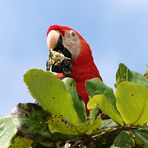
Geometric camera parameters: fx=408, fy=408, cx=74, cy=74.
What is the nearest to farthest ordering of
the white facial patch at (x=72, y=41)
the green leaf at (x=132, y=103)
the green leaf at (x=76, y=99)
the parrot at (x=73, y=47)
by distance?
the green leaf at (x=132, y=103)
the green leaf at (x=76, y=99)
the parrot at (x=73, y=47)
the white facial patch at (x=72, y=41)

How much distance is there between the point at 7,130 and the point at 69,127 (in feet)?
0.38

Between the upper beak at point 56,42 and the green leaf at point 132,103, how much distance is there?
214 cm

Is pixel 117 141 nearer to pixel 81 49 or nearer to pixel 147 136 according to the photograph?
pixel 147 136

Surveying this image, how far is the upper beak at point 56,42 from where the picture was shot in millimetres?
2865

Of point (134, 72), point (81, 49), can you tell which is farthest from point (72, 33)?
point (134, 72)

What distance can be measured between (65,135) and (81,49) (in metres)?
2.28

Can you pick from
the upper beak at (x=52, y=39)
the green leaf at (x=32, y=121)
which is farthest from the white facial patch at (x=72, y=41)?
the green leaf at (x=32, y=121)

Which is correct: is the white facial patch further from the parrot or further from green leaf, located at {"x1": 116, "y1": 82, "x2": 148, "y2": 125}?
green leaf, located at {"x1": 116, "y1": 82, "x2": 148, "y2": 125}

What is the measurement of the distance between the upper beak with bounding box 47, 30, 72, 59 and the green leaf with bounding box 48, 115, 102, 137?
2.12 metres

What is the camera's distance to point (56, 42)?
9.53 feet

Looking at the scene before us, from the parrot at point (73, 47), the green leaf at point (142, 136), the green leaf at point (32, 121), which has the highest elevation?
the green leaf at point (32, 121)

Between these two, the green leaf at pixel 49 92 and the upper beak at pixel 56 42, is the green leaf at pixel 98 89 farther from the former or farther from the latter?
the upper beak at pixel 56 42

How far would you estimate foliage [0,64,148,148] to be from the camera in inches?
28.7

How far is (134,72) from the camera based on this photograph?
2.89ft
